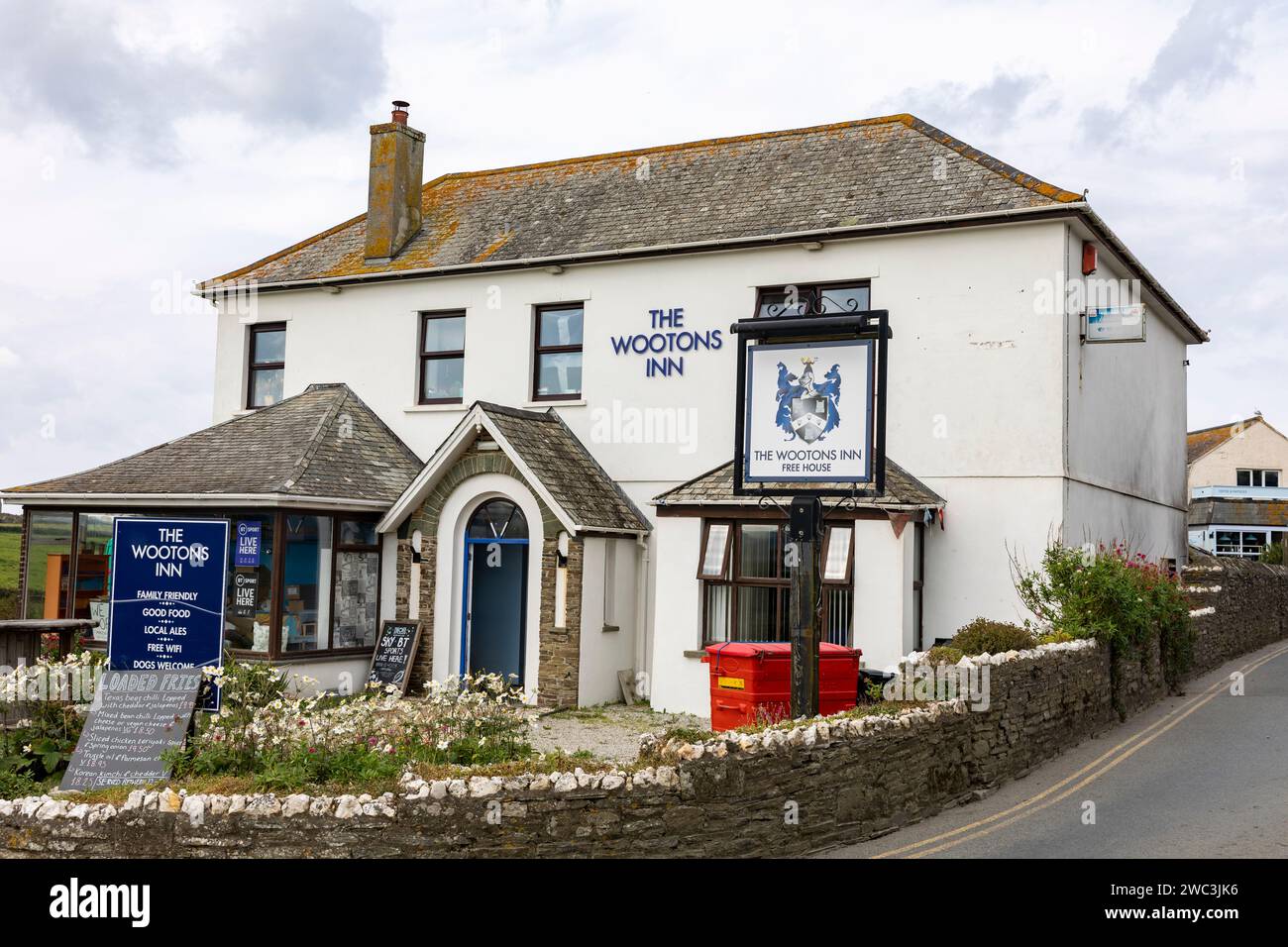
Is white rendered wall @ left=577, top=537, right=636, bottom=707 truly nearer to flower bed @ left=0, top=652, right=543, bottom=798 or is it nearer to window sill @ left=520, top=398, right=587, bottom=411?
window sill @ left=520, top=398, right=587, bottom=411

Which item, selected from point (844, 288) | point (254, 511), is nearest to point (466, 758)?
point (254, 511)

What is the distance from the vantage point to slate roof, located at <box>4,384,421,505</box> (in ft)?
60.4

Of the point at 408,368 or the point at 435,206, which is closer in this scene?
the point at 408,368

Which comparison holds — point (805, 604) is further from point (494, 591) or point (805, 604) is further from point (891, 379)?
point (494, 591)

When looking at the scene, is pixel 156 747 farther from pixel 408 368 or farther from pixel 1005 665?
pixel 408 368

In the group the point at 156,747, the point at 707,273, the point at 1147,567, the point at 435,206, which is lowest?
the point at 156,747

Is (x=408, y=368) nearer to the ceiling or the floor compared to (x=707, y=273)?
nearer to the floor

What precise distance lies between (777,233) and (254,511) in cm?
894

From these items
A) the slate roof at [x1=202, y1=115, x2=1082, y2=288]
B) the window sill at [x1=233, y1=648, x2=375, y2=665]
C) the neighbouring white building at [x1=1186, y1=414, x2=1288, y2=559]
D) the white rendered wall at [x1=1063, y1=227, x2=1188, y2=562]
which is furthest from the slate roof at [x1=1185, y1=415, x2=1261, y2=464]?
the window sill at [x1=233, y1=648, x2=375, y2=665]

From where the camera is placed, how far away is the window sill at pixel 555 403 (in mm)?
19844

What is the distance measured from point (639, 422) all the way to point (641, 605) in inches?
116

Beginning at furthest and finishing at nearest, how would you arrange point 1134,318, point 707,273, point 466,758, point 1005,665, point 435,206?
point 435,206 → point 707,273 → point 1134,318 → point 1005,665 → point 466,758

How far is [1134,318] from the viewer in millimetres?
17297

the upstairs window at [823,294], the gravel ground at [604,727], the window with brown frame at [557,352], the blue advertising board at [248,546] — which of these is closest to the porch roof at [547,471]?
the window with brown frame at [557,352]
